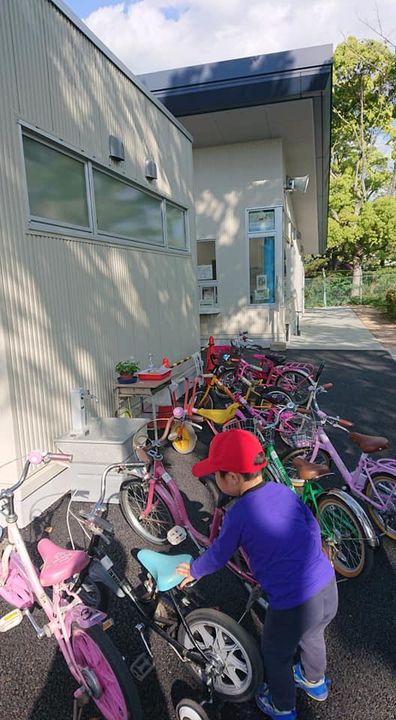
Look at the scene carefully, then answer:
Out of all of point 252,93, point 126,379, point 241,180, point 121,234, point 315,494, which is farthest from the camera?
point 241,180

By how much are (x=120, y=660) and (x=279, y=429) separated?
132 inches

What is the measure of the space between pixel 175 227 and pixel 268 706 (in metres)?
7.15

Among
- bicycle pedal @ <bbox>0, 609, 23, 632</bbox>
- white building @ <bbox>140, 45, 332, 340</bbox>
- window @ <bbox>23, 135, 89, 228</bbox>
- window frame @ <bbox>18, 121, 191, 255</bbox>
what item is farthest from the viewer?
white building @ <bbox>140, 45, 332, 340</bbox>

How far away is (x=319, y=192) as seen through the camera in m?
16.6

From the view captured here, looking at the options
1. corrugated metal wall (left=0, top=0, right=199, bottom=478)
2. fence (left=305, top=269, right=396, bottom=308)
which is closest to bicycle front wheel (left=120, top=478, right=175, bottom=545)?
corrugated metal wall (left=0, top=0, right=199, bottom=478)

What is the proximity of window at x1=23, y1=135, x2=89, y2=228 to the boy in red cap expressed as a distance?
316 cm

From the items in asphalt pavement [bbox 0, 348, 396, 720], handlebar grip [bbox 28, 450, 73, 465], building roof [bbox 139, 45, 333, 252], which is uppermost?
building roof [bbox 139, 45, 333, 252]

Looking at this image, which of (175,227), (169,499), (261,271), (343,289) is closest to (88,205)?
(175,227)

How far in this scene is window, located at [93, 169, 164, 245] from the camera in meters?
5.27

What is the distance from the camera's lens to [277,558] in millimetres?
1795

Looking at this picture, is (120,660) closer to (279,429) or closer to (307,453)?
(307,453)

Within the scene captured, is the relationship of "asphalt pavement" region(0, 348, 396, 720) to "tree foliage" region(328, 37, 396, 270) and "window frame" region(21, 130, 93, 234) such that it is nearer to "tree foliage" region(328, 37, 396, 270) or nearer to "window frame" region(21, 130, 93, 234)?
"window frame" region(21, 130, 93, 234)

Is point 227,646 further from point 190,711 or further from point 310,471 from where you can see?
point 310,471

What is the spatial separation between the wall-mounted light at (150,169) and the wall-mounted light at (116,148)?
→ 887mm
